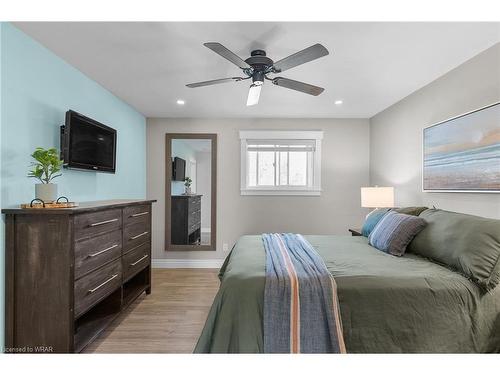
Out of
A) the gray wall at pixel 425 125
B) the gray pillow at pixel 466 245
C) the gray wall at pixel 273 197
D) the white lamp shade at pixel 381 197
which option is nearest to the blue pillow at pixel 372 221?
the white lamp shade at pixel 381 197

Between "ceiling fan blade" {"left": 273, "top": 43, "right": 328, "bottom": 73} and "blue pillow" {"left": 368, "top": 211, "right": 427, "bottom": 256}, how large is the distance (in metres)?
1.58

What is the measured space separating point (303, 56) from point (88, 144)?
215cm

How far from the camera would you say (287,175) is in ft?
14.7

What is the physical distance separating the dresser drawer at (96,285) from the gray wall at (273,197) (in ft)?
6.34

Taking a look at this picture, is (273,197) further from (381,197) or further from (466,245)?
(466,245)

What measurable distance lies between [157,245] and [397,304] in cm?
368

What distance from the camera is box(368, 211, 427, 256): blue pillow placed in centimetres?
230

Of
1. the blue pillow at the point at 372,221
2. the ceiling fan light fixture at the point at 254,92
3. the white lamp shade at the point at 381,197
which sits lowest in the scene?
the blue pillow at the point at 372,221

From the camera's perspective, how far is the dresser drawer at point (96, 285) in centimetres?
197

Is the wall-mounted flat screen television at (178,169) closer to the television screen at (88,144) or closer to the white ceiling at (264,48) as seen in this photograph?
the white ceiling at (264,48)

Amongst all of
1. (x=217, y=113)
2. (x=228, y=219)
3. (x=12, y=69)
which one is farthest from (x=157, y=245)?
(x=12, y=69)

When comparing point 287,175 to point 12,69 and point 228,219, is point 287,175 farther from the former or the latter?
point 12,69

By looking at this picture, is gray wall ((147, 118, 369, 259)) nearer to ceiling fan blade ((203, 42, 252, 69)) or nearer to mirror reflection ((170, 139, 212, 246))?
mirror reflection ((170, 139, 212, 246))

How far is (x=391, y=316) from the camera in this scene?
162 cm
